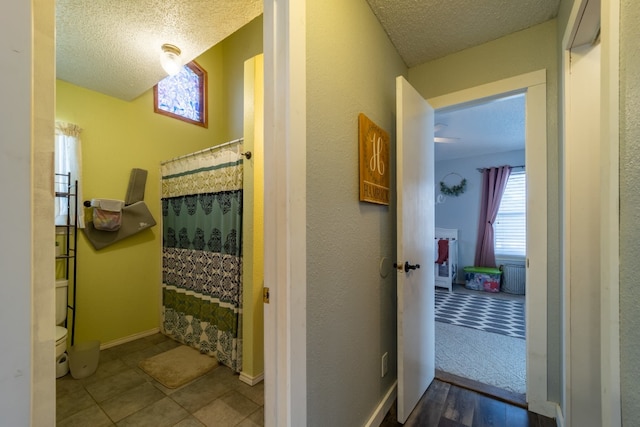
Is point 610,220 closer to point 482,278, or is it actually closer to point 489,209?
point 482,278

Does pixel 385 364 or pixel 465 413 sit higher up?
pixel 385 364

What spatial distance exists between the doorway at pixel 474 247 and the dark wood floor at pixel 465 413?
0.39 feet

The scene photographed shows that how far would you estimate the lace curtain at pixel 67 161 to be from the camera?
86.5 inches

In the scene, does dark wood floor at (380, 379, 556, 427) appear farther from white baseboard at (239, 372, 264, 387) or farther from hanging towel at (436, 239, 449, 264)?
hanging towel at (436, 239, 449, 264)

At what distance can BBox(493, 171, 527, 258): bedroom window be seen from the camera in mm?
4480

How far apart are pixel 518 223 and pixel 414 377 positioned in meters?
4.14

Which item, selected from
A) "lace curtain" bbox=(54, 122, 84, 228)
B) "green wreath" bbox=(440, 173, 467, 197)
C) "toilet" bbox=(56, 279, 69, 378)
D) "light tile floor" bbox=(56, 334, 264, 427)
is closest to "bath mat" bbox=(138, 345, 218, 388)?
"light tile floor" bbox=(56, 334, 264, 427)

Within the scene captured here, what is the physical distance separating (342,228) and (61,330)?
2.21m

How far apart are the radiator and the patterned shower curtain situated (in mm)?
4472

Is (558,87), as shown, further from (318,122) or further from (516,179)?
(516,179)

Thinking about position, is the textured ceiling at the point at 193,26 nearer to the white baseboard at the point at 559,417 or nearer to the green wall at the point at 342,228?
the green wall at the point at 342,228

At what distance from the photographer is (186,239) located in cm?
255

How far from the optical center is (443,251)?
14.8 feet

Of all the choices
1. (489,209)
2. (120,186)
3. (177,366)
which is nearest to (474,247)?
(489,209)
